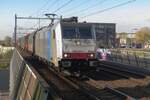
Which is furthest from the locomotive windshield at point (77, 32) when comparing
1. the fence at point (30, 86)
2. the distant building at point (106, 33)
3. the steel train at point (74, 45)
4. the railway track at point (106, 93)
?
the distant building at point (106, 33)

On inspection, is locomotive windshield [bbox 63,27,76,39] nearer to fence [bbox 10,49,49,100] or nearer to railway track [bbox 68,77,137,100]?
fence [bbox 10,49,49,100]

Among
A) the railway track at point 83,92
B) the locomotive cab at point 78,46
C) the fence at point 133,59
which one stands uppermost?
the locomotive cab at point 78,46

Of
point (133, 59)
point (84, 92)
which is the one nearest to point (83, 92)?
point (84, 92)

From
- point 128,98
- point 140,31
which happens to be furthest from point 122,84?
point 140,31

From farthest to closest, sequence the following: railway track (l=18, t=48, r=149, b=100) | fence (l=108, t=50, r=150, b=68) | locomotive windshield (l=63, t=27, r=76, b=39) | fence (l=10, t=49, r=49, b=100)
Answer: fence (l=108, t=50, r=150, b=68), locomotive windshield (l=63, t=27, r=76, b=39), railway track (l=18, t=48, r=149, b=100), fence (l=10, t=49, r=49, b=100)

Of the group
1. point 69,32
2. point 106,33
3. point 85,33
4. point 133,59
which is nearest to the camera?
point 69,32

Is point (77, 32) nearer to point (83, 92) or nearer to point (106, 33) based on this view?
point (83, 92)

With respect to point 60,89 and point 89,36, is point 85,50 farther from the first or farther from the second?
point 60,89

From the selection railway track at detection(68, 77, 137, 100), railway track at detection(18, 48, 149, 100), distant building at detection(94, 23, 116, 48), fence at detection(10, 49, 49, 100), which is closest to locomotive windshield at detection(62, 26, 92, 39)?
railway track at detection(18, 48, 149, 100)

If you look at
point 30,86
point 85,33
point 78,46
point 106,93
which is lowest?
point 106,93

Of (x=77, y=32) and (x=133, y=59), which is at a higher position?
(x=77, y=32)

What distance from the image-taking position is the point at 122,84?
57.2 feet

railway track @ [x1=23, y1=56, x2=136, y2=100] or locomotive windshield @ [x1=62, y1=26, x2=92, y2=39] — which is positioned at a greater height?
locomotive windshield @ [x1=62, y1=26, x2=92, y2=39]

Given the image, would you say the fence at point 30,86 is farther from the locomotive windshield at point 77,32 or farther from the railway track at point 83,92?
the locomotive windshield at point 77,32
